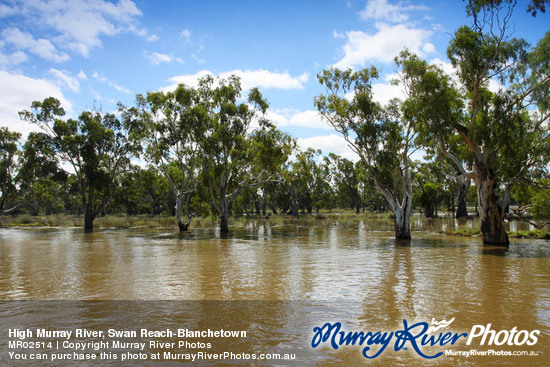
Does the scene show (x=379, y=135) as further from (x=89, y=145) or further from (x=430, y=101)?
(x=89, y=145)

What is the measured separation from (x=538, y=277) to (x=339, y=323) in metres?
8.71

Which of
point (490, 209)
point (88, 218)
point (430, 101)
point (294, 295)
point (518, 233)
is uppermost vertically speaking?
point (430, 101)

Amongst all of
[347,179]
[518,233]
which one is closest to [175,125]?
[518,233]

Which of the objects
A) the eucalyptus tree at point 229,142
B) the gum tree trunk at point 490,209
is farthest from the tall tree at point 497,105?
the eucalyptus tree at point 229,142

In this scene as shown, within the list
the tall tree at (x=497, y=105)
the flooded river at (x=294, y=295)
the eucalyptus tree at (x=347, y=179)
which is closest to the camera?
the flooded river at (x=294, y=295)

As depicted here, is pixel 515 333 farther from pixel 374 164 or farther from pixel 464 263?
pixel 374 164

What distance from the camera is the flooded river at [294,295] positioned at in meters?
6.50

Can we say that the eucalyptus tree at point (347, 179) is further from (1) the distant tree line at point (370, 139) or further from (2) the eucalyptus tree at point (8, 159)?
(2) the eucalyptus tree at point (8, 159)

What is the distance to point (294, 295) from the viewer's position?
923 centimetres

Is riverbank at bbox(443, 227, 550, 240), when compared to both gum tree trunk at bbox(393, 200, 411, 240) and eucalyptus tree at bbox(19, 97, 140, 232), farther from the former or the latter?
eucalyptus tree at bbox(19, 97, 140, 232)

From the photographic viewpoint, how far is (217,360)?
530 centimetres

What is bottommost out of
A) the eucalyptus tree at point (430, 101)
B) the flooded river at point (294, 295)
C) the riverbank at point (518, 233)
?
the riverbank at point (518, 233)

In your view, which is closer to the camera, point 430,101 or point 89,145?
point 430,101

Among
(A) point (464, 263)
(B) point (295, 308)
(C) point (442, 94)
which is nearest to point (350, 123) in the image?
(C) point (442, 94)
